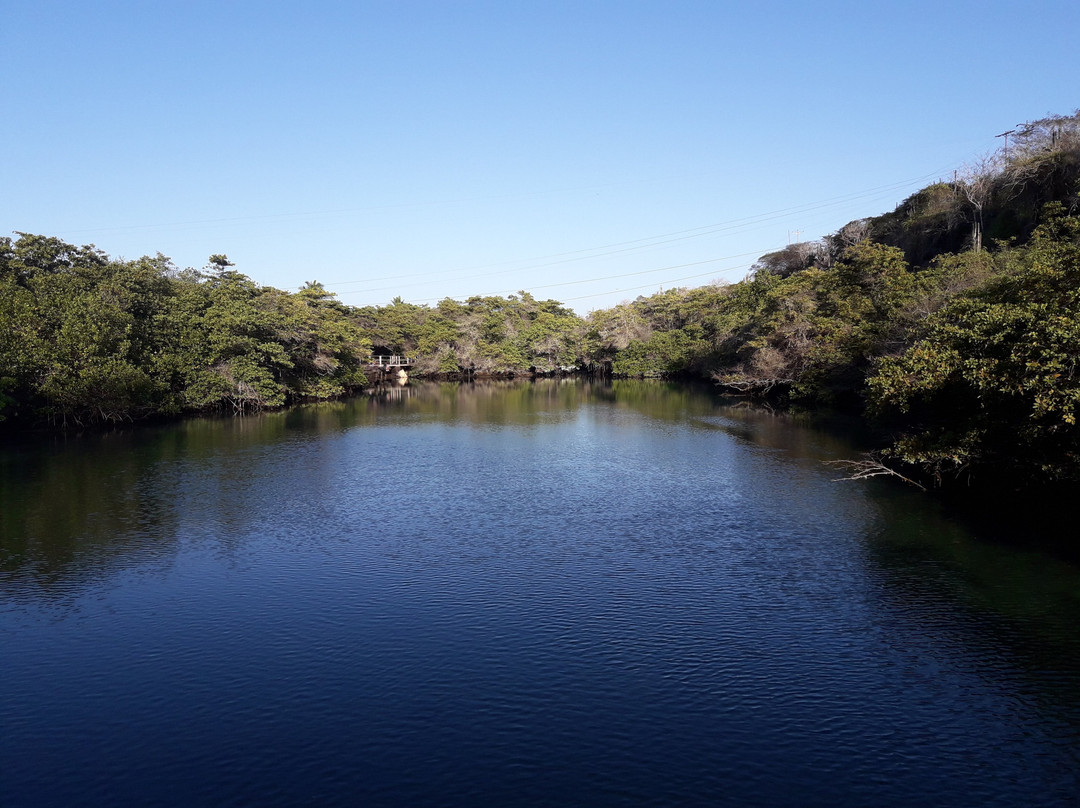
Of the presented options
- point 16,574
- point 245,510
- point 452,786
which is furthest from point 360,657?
point 245,510

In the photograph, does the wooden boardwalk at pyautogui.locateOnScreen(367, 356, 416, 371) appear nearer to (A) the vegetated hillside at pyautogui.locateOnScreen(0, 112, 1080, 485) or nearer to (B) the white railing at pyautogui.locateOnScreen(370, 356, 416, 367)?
(B) the white railing at pyautogui.locateOnScreen(370, 356, 416, 367)

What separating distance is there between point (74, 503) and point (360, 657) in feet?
49.6

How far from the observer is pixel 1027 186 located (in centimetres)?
4144

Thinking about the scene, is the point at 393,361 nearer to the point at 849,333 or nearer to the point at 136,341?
the point at 136,341

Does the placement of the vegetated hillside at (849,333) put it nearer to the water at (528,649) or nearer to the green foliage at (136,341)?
the green foliage at (136,341)

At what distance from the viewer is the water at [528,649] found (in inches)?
354

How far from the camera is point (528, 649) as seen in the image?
483 inches

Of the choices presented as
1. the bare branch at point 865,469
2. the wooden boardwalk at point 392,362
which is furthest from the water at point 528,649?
the wooden boardwalk at point 392,362

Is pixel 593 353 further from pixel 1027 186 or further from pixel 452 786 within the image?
pixel 452 786

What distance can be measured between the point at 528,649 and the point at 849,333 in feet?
101

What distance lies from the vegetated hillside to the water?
3.36 metres

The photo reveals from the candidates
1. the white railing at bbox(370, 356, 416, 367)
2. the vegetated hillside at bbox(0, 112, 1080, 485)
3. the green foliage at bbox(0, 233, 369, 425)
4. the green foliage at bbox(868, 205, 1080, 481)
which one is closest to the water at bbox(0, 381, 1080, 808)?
the green foliage at bbox(868, 205, 1080, 481)

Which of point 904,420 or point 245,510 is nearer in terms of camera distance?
point 245,510

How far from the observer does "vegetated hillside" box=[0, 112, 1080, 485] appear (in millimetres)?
18500
